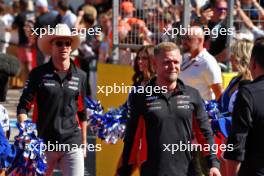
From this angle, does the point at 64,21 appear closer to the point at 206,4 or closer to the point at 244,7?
the point at 206,4

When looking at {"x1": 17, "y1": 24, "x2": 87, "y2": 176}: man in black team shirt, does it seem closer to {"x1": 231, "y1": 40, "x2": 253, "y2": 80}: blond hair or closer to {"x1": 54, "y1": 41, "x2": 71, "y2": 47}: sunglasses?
{"x1": 54, "y1": 41, "x2": 71, "y2": 47}: sunglasses

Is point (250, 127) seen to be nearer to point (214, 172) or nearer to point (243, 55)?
point (214, 172)

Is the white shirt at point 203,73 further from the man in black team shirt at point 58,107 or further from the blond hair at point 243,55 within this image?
the man in black team shirt at point 58,107

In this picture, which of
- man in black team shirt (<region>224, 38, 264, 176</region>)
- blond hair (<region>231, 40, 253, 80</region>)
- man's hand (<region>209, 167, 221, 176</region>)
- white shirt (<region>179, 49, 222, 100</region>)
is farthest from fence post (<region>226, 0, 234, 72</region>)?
man in black team shirt (<region>224, 38, 264, 176</region>)

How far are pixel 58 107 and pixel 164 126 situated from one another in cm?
175

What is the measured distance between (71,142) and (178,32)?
89.6 inches

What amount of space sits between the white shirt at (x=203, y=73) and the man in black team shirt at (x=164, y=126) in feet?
7.52

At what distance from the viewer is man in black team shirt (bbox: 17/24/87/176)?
7.22 meters

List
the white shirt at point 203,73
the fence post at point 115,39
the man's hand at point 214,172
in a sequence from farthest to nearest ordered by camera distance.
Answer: the fence post at point 115,39, the white shirt at point 203,73, the man's hand at point 214,172

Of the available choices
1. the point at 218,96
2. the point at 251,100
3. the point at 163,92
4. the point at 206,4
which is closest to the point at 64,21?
the point at 206,4

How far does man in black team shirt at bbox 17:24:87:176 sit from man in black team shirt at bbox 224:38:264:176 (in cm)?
253

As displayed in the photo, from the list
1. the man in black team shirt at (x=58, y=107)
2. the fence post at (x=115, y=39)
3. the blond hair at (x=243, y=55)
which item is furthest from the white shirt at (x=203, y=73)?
the fence post at (x=115, y=39)

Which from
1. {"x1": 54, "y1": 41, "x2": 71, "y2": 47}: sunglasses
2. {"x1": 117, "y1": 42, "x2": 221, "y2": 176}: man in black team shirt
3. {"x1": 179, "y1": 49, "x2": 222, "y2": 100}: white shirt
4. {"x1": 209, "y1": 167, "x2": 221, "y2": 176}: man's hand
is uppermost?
{"x1": 54, "y1": 41, "x2": 71, "y2": 47}: sunglasses

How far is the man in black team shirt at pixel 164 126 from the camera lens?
572cm
